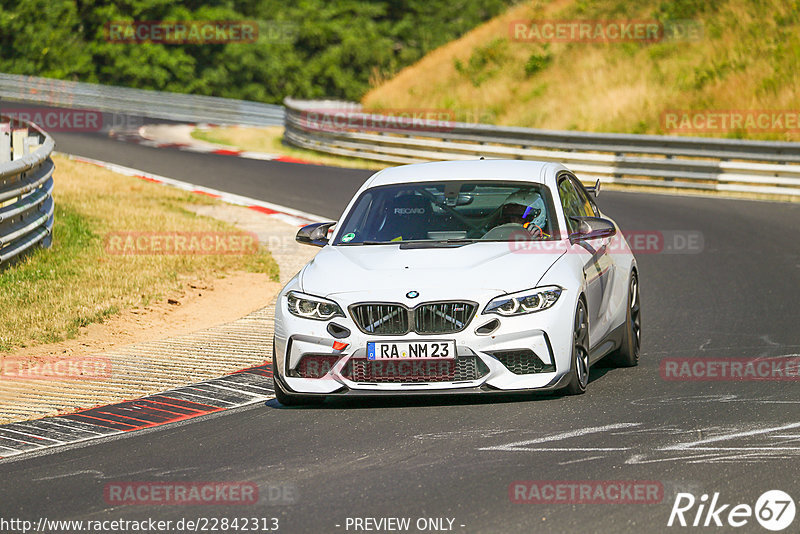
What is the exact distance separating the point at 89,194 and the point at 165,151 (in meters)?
10.5

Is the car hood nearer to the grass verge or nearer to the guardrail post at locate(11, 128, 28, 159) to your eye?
the grass verge

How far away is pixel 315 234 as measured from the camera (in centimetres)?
911

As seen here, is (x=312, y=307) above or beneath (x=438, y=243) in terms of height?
beneath

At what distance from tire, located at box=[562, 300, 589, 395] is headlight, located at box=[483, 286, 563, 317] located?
217 mm

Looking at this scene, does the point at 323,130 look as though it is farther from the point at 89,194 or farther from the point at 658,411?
the point at 658,411

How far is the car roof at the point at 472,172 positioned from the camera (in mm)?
9164

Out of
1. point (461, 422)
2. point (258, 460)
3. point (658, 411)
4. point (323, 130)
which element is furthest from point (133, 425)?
point (323, 130)

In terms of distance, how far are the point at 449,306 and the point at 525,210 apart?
1517 millimetres

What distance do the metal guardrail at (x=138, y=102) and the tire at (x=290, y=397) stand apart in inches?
1458

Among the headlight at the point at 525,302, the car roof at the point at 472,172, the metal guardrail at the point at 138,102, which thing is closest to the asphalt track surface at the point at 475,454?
the headlight at the point at 525,302

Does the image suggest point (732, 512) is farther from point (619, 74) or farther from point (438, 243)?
point (619, 74)

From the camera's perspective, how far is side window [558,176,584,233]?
29.9 ft

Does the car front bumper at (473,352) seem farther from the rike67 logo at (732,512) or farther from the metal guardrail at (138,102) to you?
the metal guardrail at (138,102)

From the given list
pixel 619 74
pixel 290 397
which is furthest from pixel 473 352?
pixel 619 74
